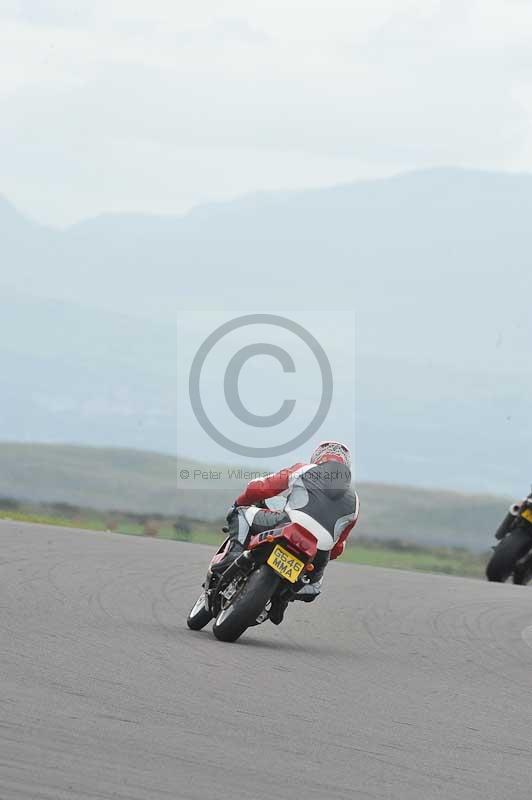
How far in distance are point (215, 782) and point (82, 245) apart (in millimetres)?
161021

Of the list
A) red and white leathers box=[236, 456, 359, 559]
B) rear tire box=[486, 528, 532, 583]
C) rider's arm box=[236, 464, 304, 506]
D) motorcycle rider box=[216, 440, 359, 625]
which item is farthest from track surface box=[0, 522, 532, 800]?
rear tire box=[486, 528, 532, 583]

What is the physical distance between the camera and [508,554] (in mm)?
19359

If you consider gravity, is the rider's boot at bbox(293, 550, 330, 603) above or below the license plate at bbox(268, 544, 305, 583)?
below

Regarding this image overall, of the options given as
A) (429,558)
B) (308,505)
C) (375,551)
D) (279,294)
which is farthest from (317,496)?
(279,294)

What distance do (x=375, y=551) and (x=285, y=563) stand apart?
25729 mm

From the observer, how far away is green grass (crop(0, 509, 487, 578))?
25.9 m

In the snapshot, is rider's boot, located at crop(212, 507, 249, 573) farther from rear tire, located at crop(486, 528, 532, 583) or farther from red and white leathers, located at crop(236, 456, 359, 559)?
rear tire, located at crop(486, 528, 532, 583)

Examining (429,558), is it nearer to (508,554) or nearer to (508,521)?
(508,554)

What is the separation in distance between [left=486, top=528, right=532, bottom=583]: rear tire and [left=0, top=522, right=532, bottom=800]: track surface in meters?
3.31

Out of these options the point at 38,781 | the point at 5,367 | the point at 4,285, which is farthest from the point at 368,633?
the point at 4,285

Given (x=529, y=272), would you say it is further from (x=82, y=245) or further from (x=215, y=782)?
(x=215, y=782)

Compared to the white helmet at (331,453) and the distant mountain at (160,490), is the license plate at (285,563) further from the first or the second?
the distant mountain at (160,490)

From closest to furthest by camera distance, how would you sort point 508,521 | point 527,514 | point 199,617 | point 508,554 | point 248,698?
point 248,698 < point 199,617 < point 527,514 < point 508,521 < point 508,554

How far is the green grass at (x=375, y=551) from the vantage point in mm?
25905
